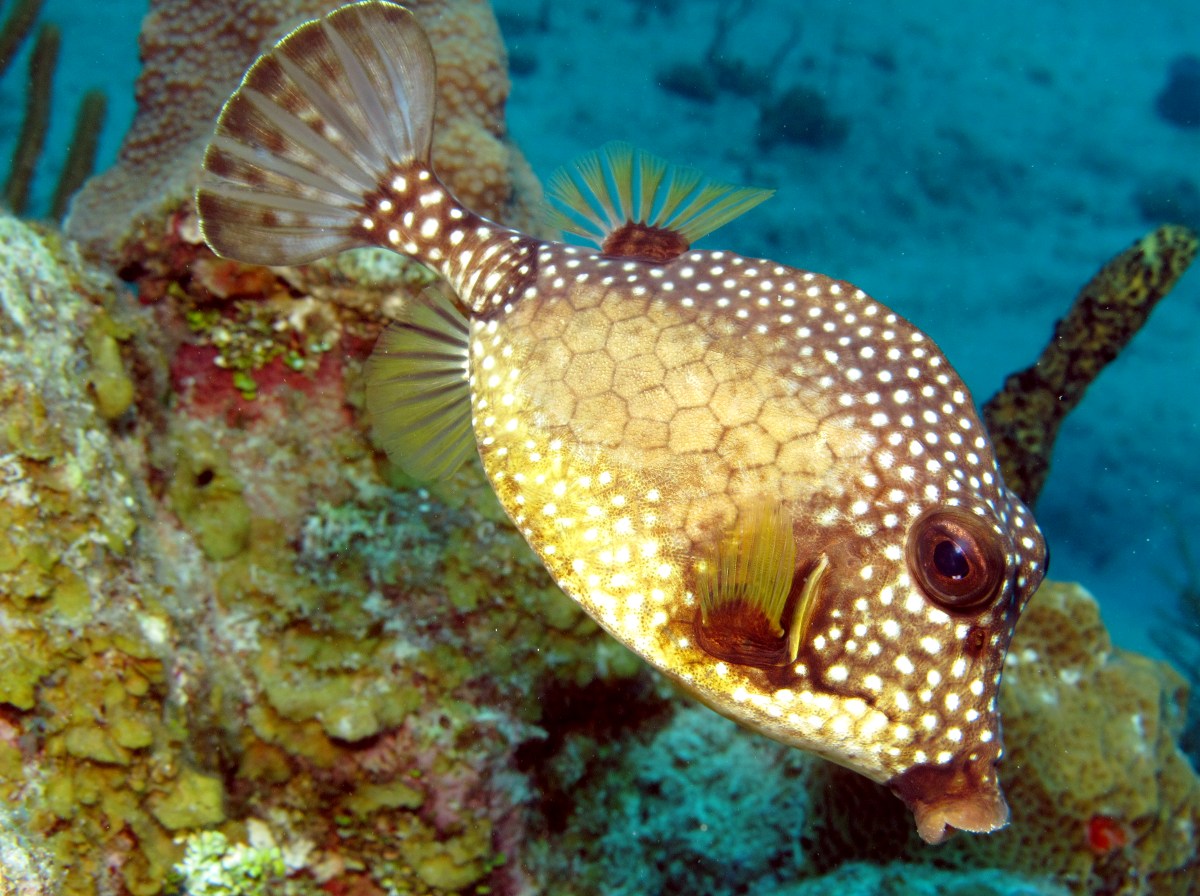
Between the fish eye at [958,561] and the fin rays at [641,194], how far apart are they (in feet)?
4.63

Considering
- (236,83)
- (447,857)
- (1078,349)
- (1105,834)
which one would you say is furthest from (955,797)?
(236,83)

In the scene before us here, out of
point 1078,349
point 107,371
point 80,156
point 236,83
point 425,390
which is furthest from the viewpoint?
point 80,156

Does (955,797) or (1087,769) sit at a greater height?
Answer: (1087,769)

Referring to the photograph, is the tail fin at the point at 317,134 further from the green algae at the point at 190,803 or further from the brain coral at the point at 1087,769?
→ the brain coral at the point at 1087,769

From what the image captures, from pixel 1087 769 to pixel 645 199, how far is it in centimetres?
407

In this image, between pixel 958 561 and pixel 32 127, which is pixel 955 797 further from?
pixel 32 127

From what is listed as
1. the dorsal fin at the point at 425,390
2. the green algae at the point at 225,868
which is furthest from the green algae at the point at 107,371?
the green algae at the point at 225,868

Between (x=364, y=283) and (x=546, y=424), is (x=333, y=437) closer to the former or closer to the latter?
(x=364, y=283)

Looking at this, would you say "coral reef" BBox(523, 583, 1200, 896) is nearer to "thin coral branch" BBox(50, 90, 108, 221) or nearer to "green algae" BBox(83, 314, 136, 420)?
"green algae" BBox(83, 314, 136, 420)

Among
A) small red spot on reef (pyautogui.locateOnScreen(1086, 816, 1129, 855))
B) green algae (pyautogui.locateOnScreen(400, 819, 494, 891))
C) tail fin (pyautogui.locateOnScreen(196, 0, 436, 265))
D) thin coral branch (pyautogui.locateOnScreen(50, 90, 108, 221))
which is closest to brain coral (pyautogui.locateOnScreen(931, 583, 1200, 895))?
small red spot on reef (pyautogui.locateOnScreen(1086, 816, 1129, 855))

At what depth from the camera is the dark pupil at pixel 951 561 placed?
223cm

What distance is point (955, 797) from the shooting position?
2.33m

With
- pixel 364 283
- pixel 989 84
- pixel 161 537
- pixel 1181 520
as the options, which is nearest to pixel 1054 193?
pixel 989 84

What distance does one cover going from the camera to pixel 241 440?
4254 millimetres
